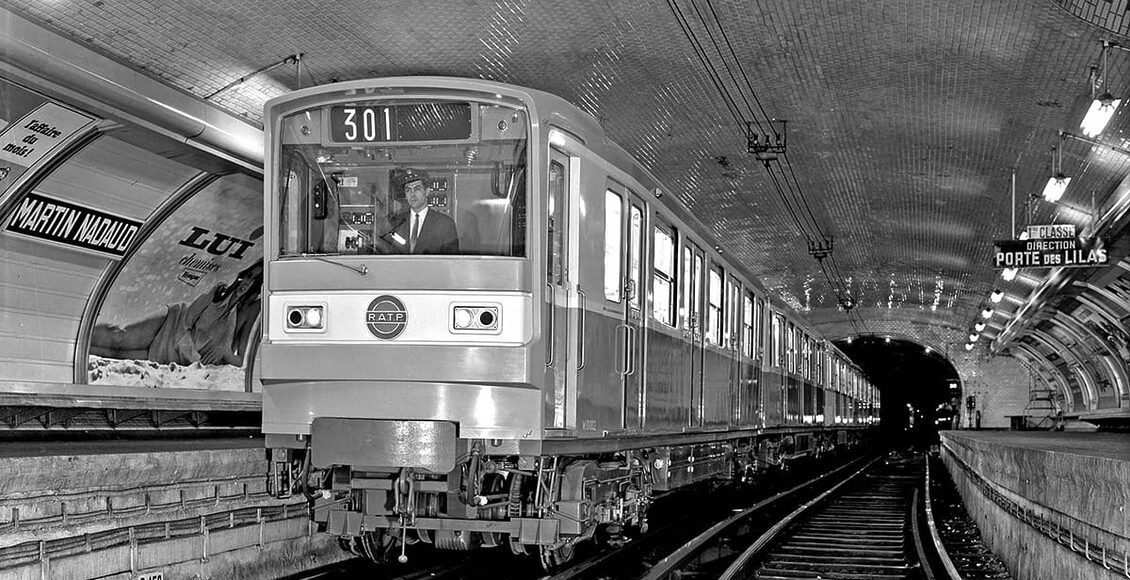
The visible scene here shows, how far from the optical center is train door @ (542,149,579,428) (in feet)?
24.1

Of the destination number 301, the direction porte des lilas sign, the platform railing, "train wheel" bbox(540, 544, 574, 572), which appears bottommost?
"train wheel" bbox(540, 544, 574, 572)

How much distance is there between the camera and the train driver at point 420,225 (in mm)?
7281

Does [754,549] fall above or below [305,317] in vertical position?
below

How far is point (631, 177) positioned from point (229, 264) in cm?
944

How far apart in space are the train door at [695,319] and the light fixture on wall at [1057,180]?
7.69 metres

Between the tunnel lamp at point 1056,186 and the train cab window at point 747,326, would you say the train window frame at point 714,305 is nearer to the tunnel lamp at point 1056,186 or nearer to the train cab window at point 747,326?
the train cab window at point 747,326

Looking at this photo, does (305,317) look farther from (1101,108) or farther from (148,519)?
(1101,108)

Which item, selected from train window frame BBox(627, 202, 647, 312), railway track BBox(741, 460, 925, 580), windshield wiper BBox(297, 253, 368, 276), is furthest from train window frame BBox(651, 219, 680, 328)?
windshield wiper BBox(297, 253, 368, 276)

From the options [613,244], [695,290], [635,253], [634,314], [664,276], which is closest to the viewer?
[613,244]

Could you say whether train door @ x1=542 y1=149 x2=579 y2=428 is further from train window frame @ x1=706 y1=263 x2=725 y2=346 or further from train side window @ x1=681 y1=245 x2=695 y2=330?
train window frame @ x1=706 y1=263 x2=725 y2=346

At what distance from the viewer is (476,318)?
709 centimetres

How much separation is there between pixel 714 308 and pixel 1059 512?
16.2 feet

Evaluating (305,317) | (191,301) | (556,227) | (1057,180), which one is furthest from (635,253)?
(1057,180)

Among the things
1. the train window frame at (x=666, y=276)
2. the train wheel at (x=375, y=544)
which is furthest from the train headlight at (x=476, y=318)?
the train window frame at (x=666, y=276)
